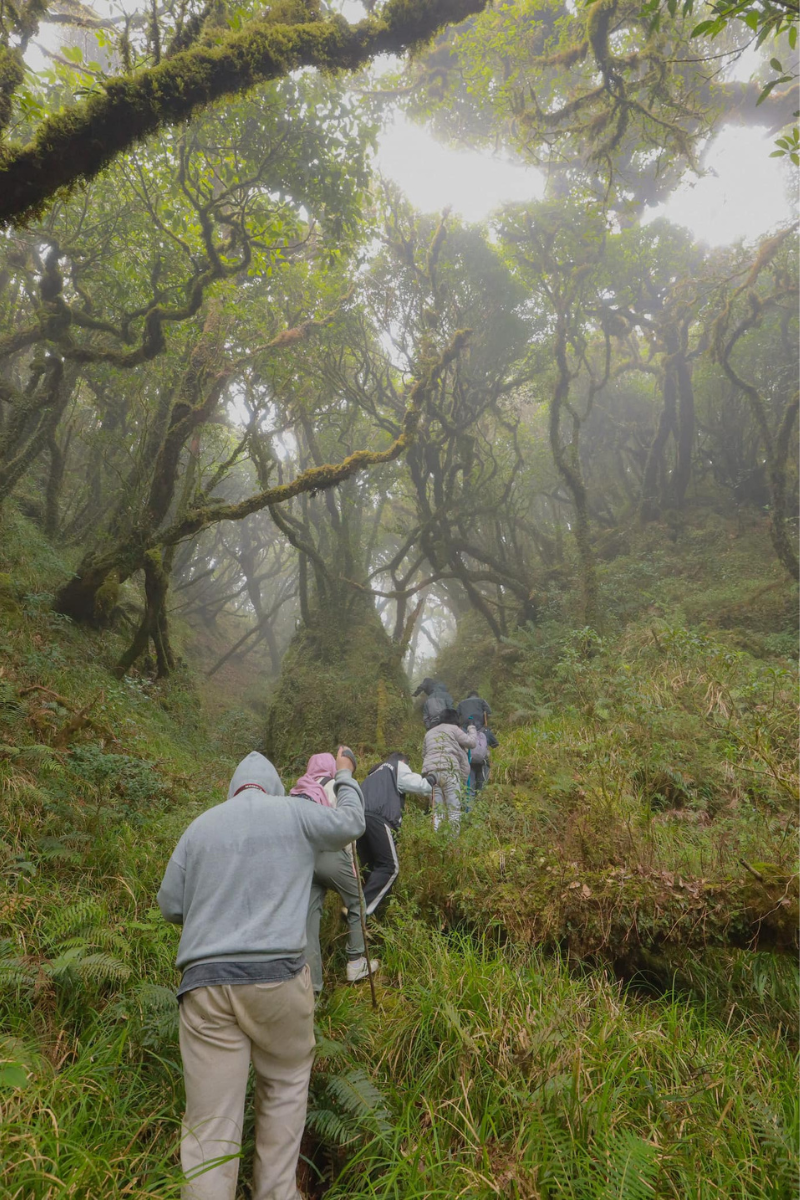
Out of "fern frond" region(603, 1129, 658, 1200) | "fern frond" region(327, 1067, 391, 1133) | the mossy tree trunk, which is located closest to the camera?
"fern frond" region(603, 1129, 658, 1200)

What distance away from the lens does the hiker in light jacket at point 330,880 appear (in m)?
3.79

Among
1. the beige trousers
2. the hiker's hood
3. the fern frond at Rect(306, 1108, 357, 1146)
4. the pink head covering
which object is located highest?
the hiker's hood

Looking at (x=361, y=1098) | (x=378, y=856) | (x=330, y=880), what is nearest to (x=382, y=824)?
(x=378, y=856)

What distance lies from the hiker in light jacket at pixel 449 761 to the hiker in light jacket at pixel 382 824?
70 cm

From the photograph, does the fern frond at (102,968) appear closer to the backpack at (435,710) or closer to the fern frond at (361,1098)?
the fern frond at (361,1098)

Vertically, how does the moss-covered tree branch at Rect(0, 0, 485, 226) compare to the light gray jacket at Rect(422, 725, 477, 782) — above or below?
above

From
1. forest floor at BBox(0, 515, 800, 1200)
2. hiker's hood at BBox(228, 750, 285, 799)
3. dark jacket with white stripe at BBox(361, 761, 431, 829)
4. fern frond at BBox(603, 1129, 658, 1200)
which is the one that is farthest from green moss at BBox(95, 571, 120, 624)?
fern frond at BBox(603, 1129, 658, 1200)

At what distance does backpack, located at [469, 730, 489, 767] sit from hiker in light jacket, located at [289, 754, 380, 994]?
3591 millimetres

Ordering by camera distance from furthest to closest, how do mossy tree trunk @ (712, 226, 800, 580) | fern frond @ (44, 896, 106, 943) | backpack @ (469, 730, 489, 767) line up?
mossy tree trunk @ (712, 226, 800, 580) < backpack @ (469, 730, 489, 767) < fern frond @ (44, 896, 106, 943)

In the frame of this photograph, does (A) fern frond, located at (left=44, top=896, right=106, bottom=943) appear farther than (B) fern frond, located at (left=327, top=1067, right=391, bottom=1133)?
Yes

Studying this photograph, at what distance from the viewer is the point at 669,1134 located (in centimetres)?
258

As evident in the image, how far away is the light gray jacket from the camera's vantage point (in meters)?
6.66

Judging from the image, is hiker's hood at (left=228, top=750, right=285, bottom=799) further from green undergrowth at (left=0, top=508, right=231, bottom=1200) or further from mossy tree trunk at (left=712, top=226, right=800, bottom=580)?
Answer: mossy tree trunk at (left=712, top=226, right=800, bottom=580)

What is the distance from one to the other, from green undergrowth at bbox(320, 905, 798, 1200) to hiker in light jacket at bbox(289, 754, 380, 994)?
31cm
